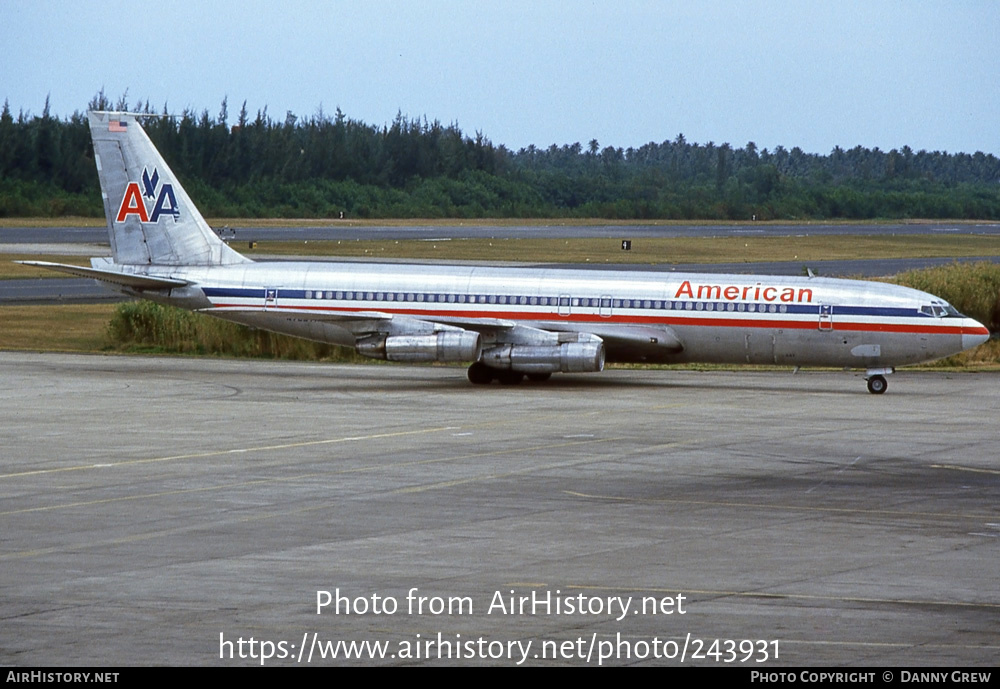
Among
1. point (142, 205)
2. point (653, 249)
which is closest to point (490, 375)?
point (142, 205)

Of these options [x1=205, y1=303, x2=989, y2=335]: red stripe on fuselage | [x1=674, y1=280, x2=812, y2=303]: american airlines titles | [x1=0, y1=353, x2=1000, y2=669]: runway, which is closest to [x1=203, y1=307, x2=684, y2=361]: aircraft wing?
[x1=205, y1=303, x2=989, y2=335]: red stripe on fuselage

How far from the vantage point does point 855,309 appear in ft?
133

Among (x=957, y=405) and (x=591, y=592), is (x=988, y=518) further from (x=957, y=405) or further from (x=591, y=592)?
(x=957, y=405)

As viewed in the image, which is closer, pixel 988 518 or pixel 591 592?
pixel 591 592

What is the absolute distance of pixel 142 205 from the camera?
46062mm

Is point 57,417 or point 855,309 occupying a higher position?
point 855,309

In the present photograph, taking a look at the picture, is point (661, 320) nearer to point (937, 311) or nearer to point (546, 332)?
point (546, 332)

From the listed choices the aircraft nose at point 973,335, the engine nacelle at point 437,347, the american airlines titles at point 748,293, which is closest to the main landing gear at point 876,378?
the aircraft nose at point 973,335

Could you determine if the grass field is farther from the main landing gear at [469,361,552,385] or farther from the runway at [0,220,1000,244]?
the main landing gear at [469,361,552,385]

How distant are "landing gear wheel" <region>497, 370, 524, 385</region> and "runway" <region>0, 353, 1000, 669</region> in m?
3.16

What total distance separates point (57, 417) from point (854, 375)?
25305mm

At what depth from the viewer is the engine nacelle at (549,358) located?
4050cm

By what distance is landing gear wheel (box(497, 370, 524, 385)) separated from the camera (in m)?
42.6
